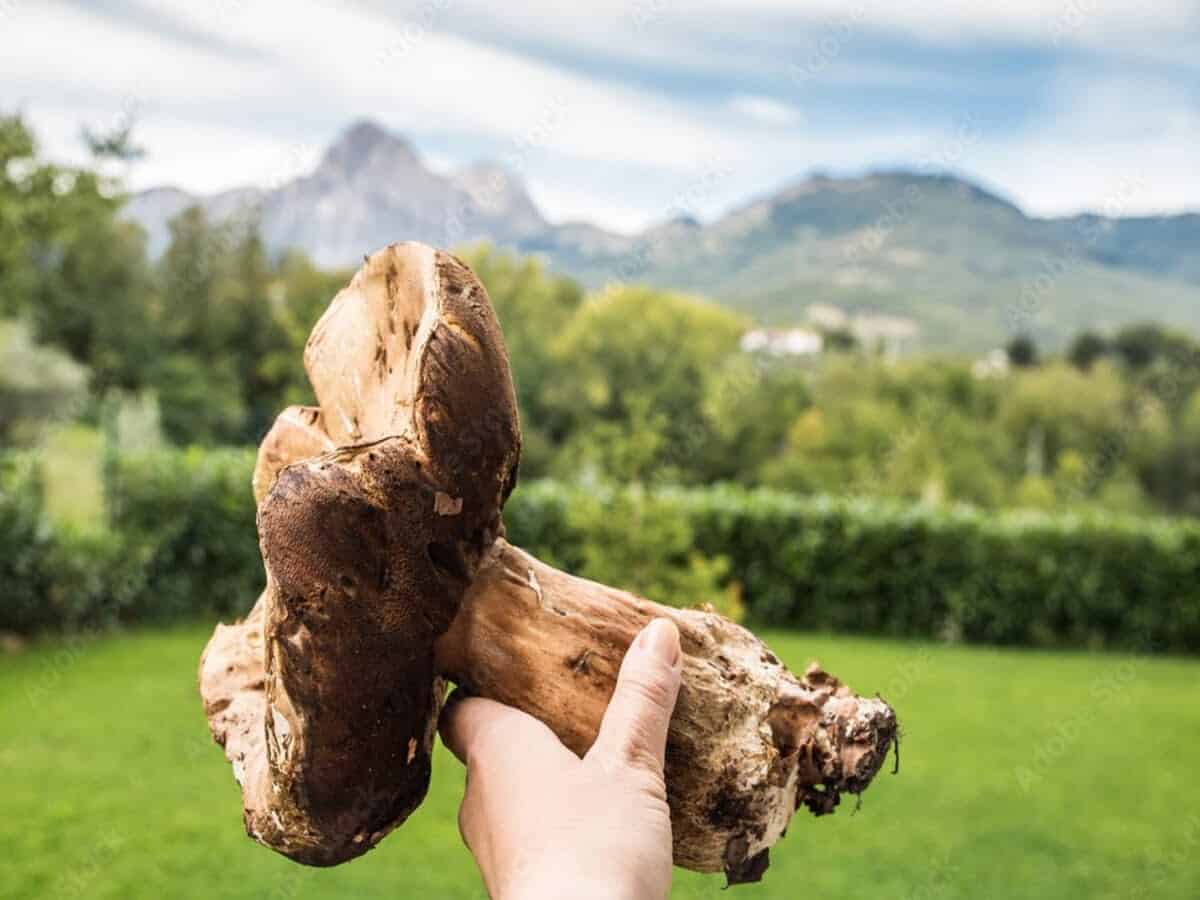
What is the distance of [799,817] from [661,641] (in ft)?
22.3

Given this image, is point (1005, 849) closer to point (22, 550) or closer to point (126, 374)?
point (22, 550)

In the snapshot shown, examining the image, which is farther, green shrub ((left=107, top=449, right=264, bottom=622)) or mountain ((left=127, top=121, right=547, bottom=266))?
mountain ((left=127, top=121, right=547, bottom=266))

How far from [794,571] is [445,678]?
13944 millimetres

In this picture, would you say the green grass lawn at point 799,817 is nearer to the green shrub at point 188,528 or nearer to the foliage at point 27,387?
the green shrub at point 188,528

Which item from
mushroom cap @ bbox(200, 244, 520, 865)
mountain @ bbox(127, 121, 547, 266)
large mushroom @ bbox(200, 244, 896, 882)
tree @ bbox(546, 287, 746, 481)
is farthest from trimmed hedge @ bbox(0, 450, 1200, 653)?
tree @ bbox(546, 287, 746, 481)

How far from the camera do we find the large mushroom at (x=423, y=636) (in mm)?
1768

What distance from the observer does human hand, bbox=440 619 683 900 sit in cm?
144

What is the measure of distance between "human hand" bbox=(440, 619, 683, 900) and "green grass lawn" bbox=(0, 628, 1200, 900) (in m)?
4.76

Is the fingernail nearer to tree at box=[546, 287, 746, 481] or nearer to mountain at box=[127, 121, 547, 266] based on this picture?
mountain at box=[127, 121, 547, 266]

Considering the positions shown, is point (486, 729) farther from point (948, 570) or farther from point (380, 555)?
point (948, 570)

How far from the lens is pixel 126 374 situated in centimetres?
3669

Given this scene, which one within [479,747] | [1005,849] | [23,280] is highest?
[479,747]

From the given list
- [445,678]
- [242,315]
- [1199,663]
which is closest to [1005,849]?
[445,678]

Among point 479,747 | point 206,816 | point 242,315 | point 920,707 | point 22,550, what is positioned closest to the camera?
point 479,747
